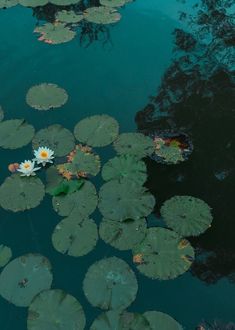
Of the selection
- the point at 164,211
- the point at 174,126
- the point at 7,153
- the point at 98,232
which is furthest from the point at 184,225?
the point at 7,153

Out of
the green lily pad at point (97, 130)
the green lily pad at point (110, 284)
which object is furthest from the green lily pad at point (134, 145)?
the green lily pad at point (110, 284)

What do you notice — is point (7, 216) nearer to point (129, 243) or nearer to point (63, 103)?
point (129, 243)

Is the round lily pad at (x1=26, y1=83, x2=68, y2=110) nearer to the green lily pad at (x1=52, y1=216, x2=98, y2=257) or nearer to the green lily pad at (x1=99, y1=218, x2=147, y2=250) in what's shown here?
the green lily pad at (x1=52, y1=216, x2=98, y2=257)

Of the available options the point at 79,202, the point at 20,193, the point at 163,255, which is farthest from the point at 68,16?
the point at 163,255

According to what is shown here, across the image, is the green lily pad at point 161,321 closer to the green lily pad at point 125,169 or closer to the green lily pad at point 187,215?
the green lily pad at point 187,215

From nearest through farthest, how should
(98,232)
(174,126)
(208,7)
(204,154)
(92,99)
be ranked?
(98,232)
(204,154)
(174,126)
(92,99)
(208,7)

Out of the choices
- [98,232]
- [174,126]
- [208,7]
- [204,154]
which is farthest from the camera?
[208,7]
